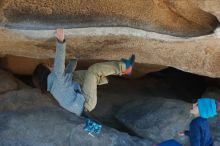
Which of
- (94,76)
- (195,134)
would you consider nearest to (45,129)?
(94,76)

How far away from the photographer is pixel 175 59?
10.9 ft

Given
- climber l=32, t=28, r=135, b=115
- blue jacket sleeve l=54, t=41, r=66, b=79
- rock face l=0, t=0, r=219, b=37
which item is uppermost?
rock face l=0, t=0, r=219, b=37

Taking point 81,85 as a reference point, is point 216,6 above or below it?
above

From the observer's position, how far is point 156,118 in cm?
372

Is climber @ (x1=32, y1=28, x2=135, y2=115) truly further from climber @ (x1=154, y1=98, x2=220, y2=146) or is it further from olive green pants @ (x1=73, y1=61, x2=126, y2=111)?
climber @ (x1=154, y1=98, x2=220, y2=146)

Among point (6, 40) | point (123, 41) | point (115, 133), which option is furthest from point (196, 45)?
point (6, 40)

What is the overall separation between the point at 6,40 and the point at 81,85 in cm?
59

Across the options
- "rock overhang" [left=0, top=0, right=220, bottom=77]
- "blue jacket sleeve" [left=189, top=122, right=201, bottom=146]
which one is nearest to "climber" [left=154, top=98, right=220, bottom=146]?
"blue jacket sleeve" [left=189, top=122, right=201, bottom=146]

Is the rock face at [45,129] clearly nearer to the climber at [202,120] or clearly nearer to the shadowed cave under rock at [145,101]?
the shadowed cave under rock at [145,101]

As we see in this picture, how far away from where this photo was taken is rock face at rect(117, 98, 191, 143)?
3.59 metres

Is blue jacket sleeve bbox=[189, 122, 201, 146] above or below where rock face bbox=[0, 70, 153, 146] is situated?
above

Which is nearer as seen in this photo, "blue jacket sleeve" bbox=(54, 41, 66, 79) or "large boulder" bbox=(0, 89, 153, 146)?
"blue jacket sleeve" bbox=(54, 41, 66, 79)

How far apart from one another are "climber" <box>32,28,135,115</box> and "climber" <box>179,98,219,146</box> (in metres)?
0.51

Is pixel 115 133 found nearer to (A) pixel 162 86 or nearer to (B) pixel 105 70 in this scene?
(B) pixel 105 70
